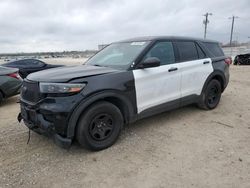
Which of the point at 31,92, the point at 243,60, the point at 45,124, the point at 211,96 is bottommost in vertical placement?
the point at 243,60

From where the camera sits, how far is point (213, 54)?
19.1ft

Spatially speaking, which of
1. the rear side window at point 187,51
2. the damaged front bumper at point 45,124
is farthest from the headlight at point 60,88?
the rear side window at point 187,51

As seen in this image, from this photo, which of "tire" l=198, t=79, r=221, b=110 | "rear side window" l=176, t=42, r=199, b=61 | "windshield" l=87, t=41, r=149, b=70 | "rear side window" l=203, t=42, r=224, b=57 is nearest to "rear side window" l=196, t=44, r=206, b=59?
"rear side window" l=176, t=42, r=199, b=61

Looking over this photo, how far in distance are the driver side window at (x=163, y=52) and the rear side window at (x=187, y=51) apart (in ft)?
0.80

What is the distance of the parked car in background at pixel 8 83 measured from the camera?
7375 millimetres

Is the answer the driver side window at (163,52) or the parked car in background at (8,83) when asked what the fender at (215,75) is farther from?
the parked car in background at (8,83)

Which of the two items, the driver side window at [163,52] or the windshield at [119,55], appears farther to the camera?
the driver side window at [163,52]

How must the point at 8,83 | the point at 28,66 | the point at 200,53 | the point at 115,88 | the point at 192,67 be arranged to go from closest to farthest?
the point at 115,88, the point at 192,67, the point at 200,53, the point at 8,83, the point at 28,66

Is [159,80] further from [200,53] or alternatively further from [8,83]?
[8,83]

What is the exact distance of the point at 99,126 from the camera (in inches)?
153

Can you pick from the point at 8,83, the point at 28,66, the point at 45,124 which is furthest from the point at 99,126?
the point at 28,66

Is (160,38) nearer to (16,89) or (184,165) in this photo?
(184,165)

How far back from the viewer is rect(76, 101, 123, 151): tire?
12.0 ft

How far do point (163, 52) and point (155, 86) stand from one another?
736mm
